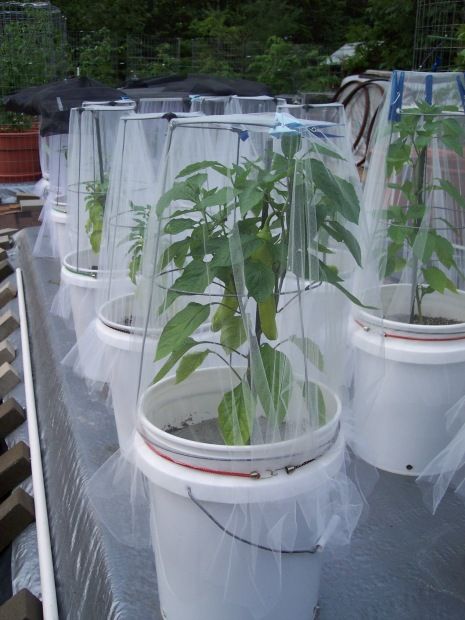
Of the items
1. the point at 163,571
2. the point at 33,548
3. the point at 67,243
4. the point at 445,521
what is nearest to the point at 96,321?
the point at 33,548

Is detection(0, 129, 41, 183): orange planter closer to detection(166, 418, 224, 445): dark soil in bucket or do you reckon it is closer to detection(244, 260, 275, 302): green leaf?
detection(166, 418, 224, 445): dark soil in bucket

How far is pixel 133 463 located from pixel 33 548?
1159mm

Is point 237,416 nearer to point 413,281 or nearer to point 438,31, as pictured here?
point 413,281

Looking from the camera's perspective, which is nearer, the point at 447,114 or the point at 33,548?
the point at 447,114

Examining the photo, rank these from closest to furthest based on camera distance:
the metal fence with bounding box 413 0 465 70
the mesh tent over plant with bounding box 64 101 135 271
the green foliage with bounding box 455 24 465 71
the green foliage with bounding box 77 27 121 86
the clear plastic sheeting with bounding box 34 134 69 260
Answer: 1. the mesh tent over plant with bounding box 64 101 135 271
2. the clear plastic sheeting with bounding box 34 134 69 260
3. the green foliage with bounding box 455 24 465 71
4. the metal fence with bounding box 413 0 465 70
5. the green foliage with bounding box 77 27 121 86

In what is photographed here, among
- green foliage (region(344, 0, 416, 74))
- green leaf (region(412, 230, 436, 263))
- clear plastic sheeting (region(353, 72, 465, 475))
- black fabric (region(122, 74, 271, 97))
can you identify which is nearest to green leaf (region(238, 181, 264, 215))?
clear plastic sheeting (region(353, 72, 465, 475))

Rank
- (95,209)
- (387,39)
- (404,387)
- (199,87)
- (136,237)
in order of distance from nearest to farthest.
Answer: (404,387), (136,237), (95,209), (199,87), (387,39)

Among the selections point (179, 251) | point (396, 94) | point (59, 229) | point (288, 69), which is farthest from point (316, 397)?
point (288, 69)

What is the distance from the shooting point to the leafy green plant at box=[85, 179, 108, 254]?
342 centimetres

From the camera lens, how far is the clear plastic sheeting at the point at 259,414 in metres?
1.47

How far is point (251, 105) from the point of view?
16.3 feet

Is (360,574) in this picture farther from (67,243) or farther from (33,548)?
(67,243)

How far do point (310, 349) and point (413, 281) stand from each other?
3.25 ft

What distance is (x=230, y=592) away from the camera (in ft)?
5.08
